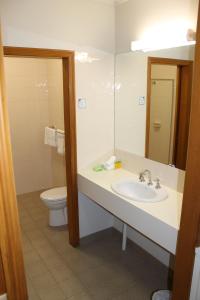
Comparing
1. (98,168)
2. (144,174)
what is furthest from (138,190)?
(98,168)

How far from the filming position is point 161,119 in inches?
91.3

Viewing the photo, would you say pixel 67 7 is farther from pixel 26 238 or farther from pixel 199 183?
pixel 26 238

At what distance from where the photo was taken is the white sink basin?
208 centimetres

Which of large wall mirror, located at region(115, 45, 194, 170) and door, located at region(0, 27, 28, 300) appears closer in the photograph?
door, located at region(0, 27, 28, 300)

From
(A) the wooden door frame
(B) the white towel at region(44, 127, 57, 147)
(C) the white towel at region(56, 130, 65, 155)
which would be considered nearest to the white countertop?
(A) the wooden door frame

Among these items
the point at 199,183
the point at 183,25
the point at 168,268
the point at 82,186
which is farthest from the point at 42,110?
the point at 199,183

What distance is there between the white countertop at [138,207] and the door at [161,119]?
1.05ft

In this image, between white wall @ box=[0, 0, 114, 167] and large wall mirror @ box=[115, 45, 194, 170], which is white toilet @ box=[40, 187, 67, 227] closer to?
white wall @ box=[0, 0, 114, 167]

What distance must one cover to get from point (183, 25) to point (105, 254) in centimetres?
230

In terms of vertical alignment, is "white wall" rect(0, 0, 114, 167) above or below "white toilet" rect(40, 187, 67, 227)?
above

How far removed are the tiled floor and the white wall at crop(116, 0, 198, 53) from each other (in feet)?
7.03

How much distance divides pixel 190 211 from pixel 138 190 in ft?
3.06

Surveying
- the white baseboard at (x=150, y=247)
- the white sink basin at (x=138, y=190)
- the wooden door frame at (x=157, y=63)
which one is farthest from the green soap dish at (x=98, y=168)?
the white baseboard at (x=150, y=247)

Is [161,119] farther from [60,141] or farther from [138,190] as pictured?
[60,141]
